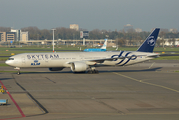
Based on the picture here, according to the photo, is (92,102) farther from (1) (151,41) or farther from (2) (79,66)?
(1) (151,41)

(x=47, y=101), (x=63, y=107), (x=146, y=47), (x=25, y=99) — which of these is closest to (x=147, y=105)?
(x=63, y=107)

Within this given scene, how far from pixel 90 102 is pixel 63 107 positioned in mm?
2912

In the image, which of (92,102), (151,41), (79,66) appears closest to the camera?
(92,102)

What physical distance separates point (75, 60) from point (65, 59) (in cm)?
179

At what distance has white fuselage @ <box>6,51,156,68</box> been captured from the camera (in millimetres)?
42188

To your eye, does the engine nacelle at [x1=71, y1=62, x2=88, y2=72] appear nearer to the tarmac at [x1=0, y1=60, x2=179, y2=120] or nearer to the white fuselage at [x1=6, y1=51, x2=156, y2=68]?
the white fuselage at [x1=6, y1=51, x2=156, y2=68]

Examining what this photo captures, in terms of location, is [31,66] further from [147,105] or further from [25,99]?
[147,105]

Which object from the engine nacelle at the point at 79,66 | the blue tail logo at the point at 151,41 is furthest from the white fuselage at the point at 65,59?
the blue tail logo at the point at 151,41

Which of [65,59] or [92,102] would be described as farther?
[65,59]

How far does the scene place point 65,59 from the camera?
1704 inches

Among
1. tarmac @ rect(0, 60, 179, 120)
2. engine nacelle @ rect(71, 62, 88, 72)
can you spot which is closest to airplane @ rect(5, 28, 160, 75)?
engine nacelle @ rect(71, 62, 88, 72)

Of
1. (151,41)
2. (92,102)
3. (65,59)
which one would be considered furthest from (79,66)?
(92,102)

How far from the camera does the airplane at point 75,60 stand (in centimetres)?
4219

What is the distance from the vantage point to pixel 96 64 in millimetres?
44562
